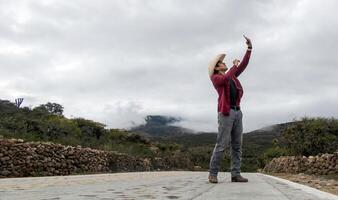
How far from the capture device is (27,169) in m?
15.3

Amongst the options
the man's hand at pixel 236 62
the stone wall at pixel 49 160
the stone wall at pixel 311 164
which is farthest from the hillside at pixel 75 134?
the man's hand at pixel 236 62

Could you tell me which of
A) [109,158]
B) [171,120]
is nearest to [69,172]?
[109,158]

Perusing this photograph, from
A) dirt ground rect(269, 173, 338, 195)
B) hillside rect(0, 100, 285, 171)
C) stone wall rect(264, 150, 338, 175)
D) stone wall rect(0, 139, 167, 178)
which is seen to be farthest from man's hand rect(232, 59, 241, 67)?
stone wall rect(264, 150, 338, 175)

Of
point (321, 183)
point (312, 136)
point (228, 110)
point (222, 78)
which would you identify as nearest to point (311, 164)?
point (312, 136)

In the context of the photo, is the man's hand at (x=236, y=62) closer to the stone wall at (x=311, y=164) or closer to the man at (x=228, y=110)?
the man at (x=228, y=110)

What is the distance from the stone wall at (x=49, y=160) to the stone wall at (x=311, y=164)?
6.99 metres

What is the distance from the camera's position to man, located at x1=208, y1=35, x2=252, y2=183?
7.99 m

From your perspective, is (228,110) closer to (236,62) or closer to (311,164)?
(236,62)

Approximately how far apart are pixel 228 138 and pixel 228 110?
449 mm

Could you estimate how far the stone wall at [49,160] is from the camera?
14.6 m

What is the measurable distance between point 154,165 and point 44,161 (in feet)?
35.5

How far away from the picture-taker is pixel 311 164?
20484 millimetres

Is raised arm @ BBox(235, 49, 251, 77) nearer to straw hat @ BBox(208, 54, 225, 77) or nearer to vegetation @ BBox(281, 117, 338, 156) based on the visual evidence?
straw hat @ BBox(208, 54, 225, 77)

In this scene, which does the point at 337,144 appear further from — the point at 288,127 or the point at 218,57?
the point at 218,57
